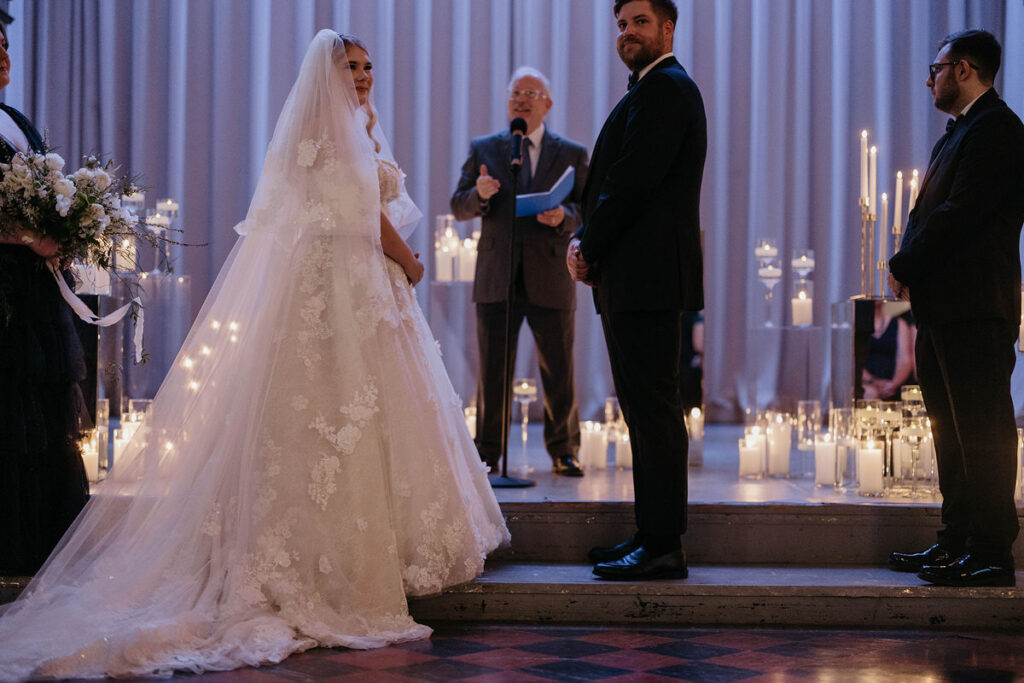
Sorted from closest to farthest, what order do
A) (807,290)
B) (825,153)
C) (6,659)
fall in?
1. (6,659)
2. (807,290)
3. (825,153)

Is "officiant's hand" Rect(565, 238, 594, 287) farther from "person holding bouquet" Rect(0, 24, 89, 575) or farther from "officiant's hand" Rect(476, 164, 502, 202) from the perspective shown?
"person holding bouquet" Rect(0, 24, 89, 575)

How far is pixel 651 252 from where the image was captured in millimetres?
3320

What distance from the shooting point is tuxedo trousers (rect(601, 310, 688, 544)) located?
335cm

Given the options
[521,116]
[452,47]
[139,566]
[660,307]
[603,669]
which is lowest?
[603,669]

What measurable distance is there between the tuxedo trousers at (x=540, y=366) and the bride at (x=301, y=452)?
1.23 metres

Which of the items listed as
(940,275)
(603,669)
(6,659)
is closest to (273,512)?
(6,659)

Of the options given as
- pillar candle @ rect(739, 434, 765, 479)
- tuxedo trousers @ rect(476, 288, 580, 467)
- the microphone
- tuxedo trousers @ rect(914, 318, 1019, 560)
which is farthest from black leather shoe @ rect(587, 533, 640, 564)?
the microphone

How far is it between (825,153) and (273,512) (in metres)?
5.72

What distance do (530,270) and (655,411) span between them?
146cm

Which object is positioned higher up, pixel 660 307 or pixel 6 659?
pixel 660 307

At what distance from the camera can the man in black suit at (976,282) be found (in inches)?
129

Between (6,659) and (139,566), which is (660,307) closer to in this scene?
(139,566)

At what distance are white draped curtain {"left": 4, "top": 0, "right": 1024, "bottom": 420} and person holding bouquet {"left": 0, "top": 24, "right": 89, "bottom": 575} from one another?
4.28 m

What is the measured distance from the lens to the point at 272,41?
25.6 ft
